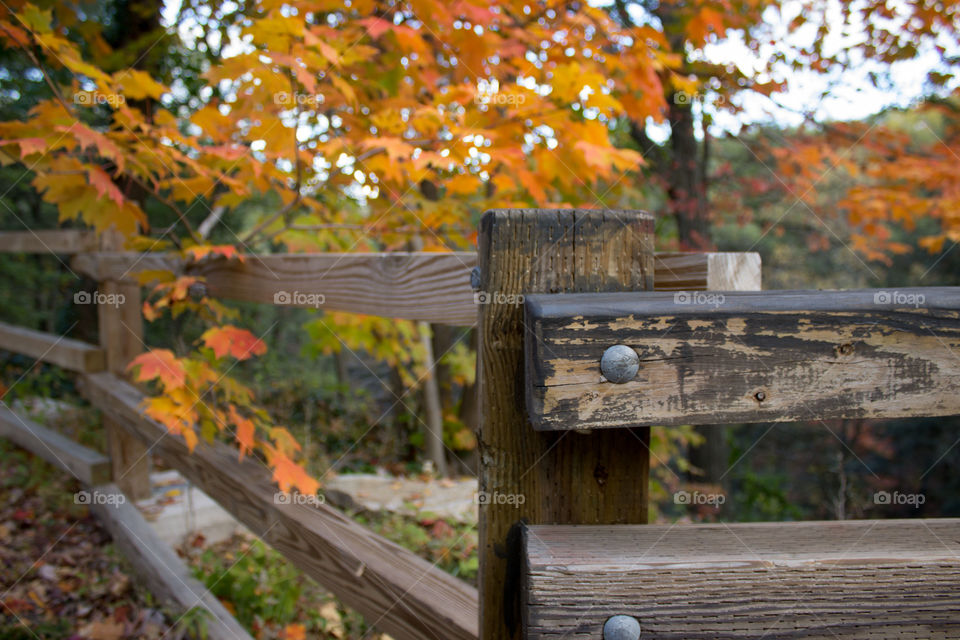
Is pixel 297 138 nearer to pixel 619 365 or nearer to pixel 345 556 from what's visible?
pixel 345 556

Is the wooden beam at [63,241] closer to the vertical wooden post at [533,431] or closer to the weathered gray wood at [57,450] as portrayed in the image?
the weathered gray wood at [57,450]

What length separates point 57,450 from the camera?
3943 mm

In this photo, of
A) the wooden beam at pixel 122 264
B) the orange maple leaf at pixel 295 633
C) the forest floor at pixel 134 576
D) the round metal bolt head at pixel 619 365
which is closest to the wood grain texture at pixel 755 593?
the round metal bolt head at pixel 619 365

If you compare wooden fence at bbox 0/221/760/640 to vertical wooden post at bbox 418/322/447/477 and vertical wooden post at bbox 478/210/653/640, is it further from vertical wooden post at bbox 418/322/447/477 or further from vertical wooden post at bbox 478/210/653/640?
vertical wooden post at bbox 418/322/447/477

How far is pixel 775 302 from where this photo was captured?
2.52 feet

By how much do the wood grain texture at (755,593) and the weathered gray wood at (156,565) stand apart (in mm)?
1927

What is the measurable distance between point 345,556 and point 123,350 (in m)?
2.63

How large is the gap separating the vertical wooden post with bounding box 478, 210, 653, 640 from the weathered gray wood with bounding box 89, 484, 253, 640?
1784 millimetres

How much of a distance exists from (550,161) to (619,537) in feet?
6.84

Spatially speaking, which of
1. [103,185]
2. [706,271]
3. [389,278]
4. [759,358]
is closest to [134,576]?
[103,185]

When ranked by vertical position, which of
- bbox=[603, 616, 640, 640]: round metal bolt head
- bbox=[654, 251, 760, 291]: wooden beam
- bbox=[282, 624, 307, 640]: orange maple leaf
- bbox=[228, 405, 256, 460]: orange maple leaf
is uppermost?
bbox=[654, 251, 760, 291]: wooden beam

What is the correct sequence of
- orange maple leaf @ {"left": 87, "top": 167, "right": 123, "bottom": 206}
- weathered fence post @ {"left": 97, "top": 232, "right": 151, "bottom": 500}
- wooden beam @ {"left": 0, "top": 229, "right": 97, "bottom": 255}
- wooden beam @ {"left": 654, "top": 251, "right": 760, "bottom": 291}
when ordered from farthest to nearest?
wooden beam @ {"left": 0, "top": 229, "right": 97, "bottom": 255}, weathered fence post @ {"left": 97, "top": 232, "right": 151, "bottom": 500}, orange maple leaf @ {"left": 87, "top": 167, "right": 123, "bottom": 206}, wooden beam @ {"left": 654, "top": 251, "right": 760, "bottom": 291}

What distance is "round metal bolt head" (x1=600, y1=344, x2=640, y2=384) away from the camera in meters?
0.74

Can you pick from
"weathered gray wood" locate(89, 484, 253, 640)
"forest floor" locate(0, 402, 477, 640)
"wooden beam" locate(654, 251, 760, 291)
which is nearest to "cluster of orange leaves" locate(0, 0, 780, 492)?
"weathered gray wood" locate(89, 484, 253, 640)
